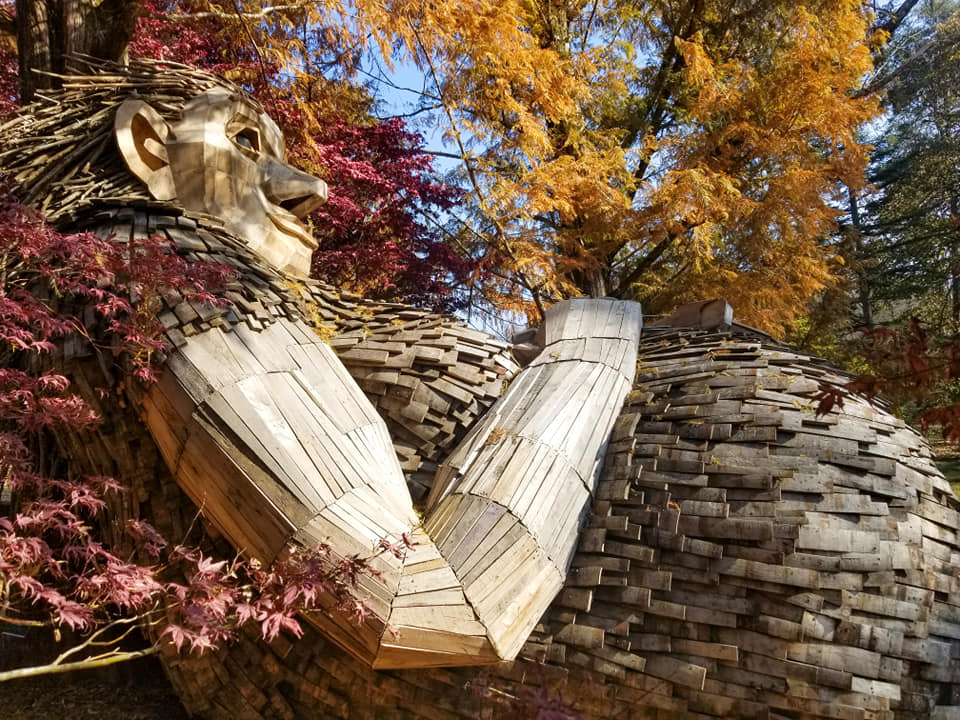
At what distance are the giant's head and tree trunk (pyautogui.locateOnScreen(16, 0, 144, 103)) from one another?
21 centimetres

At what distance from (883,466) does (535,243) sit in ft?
15.5

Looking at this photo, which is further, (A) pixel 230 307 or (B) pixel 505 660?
(A) pixel 230 307

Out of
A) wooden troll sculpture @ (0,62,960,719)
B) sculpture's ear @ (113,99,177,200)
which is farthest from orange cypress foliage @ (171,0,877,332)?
wooden troll sculpture @ (0,62,960,719)

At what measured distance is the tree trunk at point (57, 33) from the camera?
11.1 ft

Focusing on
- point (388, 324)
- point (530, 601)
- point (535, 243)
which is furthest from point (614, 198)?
point (530, 601)

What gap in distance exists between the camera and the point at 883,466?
2117mm

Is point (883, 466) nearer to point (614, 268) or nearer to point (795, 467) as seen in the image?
point (795, 467)

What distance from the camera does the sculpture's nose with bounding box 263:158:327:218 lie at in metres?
3.21

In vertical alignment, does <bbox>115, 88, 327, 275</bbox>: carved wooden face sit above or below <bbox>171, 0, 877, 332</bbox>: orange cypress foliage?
below

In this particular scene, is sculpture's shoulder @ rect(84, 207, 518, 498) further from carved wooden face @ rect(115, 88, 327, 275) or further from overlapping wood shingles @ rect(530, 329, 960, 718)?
overlapping wood shingles @ rect(530, 329, 960, 718)

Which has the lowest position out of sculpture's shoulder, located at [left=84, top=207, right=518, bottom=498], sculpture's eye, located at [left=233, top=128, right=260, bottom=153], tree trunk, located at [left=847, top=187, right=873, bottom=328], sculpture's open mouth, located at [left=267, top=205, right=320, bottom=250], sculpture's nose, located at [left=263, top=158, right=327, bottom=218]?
sculpture's shoulder, located at [left=84, top=207, right=518, bottom=498]

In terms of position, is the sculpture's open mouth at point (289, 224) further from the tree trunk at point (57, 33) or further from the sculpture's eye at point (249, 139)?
the tree trunk at point (57, 33)

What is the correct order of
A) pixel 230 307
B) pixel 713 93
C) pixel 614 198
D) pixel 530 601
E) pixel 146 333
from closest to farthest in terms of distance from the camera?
pixel 530 601 → pixel 146 333 → pixel 230 307 → pixel 614 198 → pixel 713 93

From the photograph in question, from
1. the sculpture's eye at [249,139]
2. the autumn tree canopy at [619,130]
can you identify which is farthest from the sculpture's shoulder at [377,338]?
the autumn tree canopy at [619,130]
